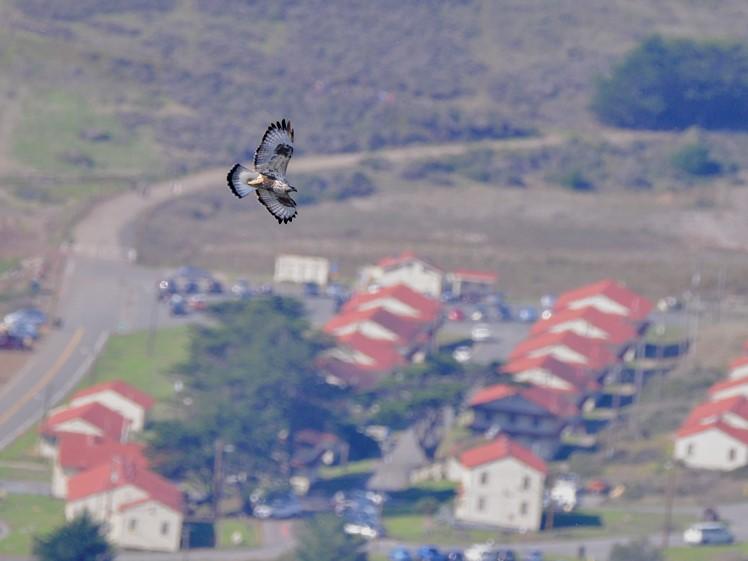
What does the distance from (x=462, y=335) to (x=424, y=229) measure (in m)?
24.2

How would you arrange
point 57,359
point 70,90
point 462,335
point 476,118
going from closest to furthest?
point 57,359 < point 462,335 < point 70,90 < point 476,118

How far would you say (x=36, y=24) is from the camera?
15750 centimetres

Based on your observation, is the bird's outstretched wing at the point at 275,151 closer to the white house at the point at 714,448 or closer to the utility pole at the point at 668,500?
the utility pole at the point at 668,500

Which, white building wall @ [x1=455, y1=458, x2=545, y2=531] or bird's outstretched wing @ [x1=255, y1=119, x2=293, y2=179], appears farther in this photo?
white building wall @ [x1=455, y1=458, x2=545, y2=531]

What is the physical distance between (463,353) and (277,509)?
23.8 m

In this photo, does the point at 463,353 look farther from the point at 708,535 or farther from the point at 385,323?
the point at 708,535

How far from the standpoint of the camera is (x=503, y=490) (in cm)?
6956

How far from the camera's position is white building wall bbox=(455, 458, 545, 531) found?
2712 inches

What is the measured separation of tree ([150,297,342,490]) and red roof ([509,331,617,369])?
498 inches

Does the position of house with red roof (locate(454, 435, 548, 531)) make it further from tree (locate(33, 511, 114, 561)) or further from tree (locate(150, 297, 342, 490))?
tree (locate(33, 511, 114, 561))

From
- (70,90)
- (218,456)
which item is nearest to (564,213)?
(70,90)

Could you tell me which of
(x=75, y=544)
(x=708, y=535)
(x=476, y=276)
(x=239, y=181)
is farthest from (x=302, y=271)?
(x=239, y=181)

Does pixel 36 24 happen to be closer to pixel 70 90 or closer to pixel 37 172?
pixel 70 90

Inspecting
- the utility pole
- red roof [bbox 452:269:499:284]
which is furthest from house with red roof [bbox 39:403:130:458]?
red roof [bbox 452:269:499:284]
